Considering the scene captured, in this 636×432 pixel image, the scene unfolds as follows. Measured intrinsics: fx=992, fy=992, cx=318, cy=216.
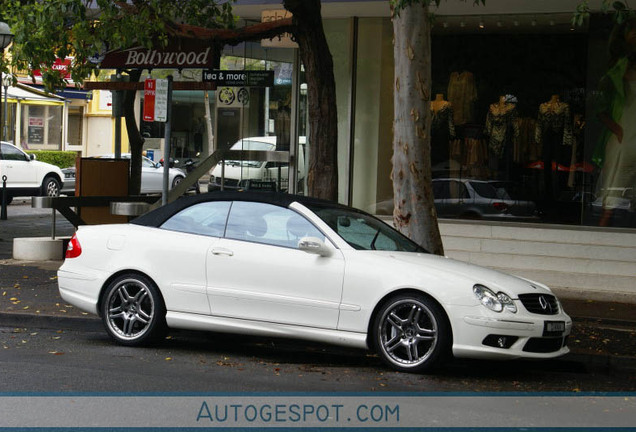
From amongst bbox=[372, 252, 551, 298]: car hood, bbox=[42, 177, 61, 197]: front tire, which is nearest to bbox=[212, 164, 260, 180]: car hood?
bbox=[372, 252, 551, 298]: car hood

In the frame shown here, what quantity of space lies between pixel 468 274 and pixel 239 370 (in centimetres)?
204

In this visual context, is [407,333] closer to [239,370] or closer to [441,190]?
[239,370]

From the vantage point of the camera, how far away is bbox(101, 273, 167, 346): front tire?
8891mm

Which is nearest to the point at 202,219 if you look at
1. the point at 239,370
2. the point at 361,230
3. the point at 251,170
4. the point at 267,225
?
the point at 267,225

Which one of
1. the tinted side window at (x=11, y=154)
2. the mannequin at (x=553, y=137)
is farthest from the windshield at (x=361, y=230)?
the tinted side window at (x=11, y=154)

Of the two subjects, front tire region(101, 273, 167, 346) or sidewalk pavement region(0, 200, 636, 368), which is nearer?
front tire region(101, 273, 167, 346)

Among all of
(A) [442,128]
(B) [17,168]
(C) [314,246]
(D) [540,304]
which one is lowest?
(D) [540,304]

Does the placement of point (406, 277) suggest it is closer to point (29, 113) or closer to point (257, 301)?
point (257, 301)

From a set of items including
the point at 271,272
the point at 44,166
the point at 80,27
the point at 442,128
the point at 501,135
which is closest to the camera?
the point at 271,272

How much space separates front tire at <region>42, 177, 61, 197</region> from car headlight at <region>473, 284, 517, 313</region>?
2344 cm

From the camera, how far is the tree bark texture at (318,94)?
39.6 feet

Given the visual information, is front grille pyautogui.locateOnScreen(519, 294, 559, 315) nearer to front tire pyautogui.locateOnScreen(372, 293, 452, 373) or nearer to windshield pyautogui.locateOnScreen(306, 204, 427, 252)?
front tire pyautogui.locateOnScreen(372, 293, 452, 373)

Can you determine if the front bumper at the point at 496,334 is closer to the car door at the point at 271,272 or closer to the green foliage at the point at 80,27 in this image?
the car door at the point at 271,272

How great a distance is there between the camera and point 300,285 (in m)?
8.35
